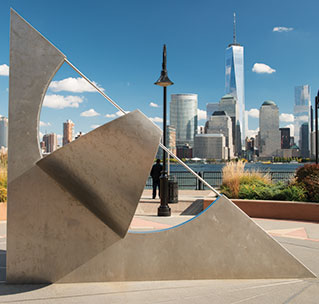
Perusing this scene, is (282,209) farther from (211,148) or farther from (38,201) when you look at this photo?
(211,148)

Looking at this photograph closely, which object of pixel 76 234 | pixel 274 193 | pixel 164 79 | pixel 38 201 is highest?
pixel 164 79

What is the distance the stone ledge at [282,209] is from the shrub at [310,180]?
0.56 metres

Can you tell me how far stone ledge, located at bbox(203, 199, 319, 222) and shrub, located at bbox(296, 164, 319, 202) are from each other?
22.2 inches

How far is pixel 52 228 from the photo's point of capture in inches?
167

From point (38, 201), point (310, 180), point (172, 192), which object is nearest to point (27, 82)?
point (38, 201)

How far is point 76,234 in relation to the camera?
13.9 ft

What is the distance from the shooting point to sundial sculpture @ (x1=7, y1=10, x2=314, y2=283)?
13.8ft

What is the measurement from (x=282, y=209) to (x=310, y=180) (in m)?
1.46

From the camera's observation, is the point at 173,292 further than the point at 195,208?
No

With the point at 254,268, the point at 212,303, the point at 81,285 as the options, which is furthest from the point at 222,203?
the point at 81,285

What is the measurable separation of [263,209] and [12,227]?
784cm

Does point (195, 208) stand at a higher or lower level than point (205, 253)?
lower

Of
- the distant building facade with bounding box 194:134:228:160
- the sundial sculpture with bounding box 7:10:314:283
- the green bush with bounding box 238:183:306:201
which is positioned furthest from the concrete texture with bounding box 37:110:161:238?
the distant building facade with bounding box 194:134:228:160

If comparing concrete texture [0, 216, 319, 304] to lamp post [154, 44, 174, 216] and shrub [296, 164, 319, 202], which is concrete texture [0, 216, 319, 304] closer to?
lamp post [154, 44, 174, 216]
